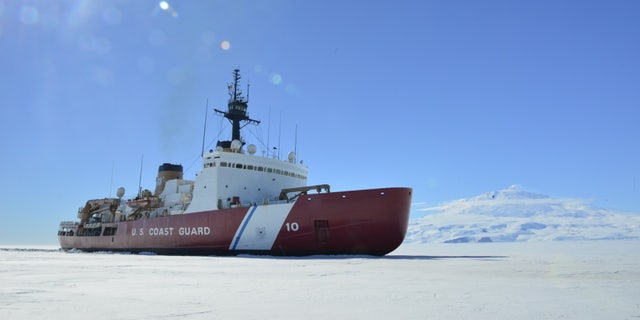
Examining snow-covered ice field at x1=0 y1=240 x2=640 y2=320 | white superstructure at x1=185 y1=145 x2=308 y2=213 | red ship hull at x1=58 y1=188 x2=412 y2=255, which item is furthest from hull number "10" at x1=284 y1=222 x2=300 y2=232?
snow-covered ice field at x1=0 y1=240 x2=640 y2=320

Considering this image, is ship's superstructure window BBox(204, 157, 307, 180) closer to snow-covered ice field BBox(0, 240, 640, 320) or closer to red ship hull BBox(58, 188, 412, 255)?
red ship hull BBox(58, 188, 412, 255)

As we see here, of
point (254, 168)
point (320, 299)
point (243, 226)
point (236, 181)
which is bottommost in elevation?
point (320, 299)

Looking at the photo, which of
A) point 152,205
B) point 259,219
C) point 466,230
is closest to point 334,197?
point 259,219

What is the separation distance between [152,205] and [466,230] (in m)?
55.7

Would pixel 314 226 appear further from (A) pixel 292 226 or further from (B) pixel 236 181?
(B) pixel 236 181

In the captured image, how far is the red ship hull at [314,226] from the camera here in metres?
20.9

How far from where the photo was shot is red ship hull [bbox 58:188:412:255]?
20875 millimetres

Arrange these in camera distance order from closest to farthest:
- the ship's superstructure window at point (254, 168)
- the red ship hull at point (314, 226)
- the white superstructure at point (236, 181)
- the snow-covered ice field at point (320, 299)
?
the snow-covered ice field at point (320, 299), the red ship hull at point (314, 226), the white superstructure at point (236, 181), the ship's superstructure window at point (254, 168)

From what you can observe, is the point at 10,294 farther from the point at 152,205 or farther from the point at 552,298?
the point at 152,205

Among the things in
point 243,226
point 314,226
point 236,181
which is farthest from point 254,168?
point 314,226

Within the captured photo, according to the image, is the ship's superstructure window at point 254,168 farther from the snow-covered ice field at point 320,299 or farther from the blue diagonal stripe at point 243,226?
the snow-covered ice field at point 320,299

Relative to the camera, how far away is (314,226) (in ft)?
70.2

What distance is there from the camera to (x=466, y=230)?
2940 inches

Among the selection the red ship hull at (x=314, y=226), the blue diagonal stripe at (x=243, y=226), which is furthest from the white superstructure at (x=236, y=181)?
the blue diagonal stripe at (x=243, y=226)
